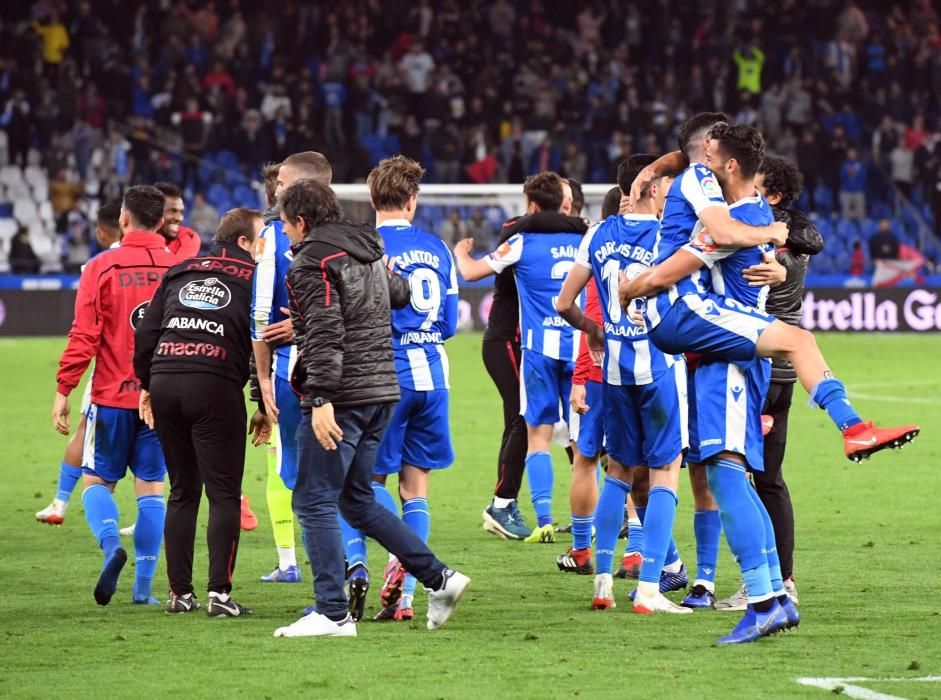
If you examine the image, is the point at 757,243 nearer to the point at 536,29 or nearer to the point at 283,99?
the point at 283,99

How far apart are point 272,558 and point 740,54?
89.6ft

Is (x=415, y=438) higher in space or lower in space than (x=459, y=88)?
lower

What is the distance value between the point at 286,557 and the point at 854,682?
11.6ft

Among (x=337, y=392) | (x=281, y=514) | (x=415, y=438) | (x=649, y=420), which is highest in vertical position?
(x=337, y=392)

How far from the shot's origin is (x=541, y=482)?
9641 mm

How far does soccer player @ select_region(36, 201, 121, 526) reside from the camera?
9648 mm

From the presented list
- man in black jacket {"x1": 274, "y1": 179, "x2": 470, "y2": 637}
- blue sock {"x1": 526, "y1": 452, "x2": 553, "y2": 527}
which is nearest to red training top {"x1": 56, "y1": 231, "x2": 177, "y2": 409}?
man in black jacket {"x1": 274, "y1": 179, "x2": 470, "y2": 637}

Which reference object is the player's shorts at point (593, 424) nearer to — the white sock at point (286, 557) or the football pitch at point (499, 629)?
the football pitch at point (499, 629)

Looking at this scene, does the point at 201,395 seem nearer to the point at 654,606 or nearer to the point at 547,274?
the point at 654,606

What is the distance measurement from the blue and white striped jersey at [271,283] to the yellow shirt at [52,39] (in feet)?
88.5

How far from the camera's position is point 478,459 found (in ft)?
44.3

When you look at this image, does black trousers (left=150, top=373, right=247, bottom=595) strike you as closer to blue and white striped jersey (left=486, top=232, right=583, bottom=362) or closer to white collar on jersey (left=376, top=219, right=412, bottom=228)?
white collar on jersey (left=376, top=219, right=412, bottom=228)

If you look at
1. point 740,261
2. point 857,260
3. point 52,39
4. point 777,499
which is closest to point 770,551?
point 777,499

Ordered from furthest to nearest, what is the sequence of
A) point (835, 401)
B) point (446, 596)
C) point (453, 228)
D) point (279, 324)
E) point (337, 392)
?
point (453, 228) → point (279, 324) → point (446, 596) → point (337, 392) → point (835, 401)
